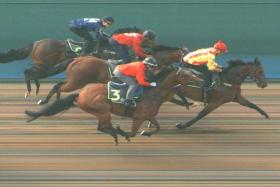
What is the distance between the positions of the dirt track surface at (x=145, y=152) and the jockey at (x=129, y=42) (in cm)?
102

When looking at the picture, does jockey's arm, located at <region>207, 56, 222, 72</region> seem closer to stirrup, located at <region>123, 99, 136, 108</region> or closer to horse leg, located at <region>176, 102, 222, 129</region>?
horse leg, located at <region>176, 102, 222, 129</region>

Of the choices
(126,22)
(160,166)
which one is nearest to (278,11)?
(126,22)

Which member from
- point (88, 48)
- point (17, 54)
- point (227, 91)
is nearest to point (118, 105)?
point (227, 91)

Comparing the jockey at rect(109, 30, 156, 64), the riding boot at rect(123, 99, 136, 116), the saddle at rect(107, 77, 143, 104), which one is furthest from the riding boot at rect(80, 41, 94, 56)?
the riding boot at rect(123, 99, 136, 116)

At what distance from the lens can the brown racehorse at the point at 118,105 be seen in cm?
918

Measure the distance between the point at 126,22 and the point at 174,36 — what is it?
44.2 inches

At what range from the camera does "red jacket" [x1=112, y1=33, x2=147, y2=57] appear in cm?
1109

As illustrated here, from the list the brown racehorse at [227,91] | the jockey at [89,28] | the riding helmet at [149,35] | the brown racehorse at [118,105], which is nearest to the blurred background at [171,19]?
the jockey at [89,28]

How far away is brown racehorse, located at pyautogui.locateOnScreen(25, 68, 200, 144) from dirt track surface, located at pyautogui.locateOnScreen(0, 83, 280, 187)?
32 centimetres

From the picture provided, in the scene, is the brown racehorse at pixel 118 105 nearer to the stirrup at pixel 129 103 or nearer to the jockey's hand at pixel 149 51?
the stirrup at pixel 129 103

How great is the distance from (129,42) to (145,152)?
108 inches

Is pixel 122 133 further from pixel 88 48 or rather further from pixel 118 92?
pixel 88 48

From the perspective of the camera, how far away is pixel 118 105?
9297 mm

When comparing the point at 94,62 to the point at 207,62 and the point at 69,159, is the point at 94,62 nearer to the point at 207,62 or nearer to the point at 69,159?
the point at 207,62
